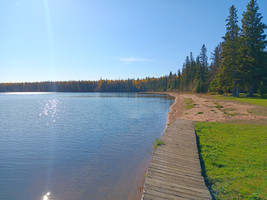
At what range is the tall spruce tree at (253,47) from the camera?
128 feet

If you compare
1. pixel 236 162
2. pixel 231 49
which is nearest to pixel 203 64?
pixel 231 49

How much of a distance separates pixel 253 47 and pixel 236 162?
1610 inches

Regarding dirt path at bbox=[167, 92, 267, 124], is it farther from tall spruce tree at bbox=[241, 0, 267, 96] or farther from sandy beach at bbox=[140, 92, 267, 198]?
tall spruce tree at bbox=[241, 0, 267, 96]

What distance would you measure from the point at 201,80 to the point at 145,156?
214 ft

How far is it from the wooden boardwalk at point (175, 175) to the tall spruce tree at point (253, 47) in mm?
36903

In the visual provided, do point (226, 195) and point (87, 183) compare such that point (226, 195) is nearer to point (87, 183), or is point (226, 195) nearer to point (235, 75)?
point (87, 183)

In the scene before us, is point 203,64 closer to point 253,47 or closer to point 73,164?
point 253,47

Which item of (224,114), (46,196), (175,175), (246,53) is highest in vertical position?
(246,53)

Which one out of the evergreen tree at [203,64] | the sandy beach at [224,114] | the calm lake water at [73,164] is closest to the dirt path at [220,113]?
the sandy beach at [224,114]

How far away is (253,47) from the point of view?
39.6 metres

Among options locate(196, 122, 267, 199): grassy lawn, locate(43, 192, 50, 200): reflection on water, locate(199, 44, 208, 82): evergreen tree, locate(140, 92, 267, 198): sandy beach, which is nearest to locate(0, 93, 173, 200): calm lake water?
locate(43, 192, 50, 200): reflection on water

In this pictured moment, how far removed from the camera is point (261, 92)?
118 feet

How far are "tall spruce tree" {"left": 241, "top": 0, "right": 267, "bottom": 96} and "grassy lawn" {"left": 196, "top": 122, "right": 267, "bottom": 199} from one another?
31733 mm

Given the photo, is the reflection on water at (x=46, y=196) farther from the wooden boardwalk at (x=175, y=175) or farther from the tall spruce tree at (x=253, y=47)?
the tall spruce tree at (x=253, y=47)
